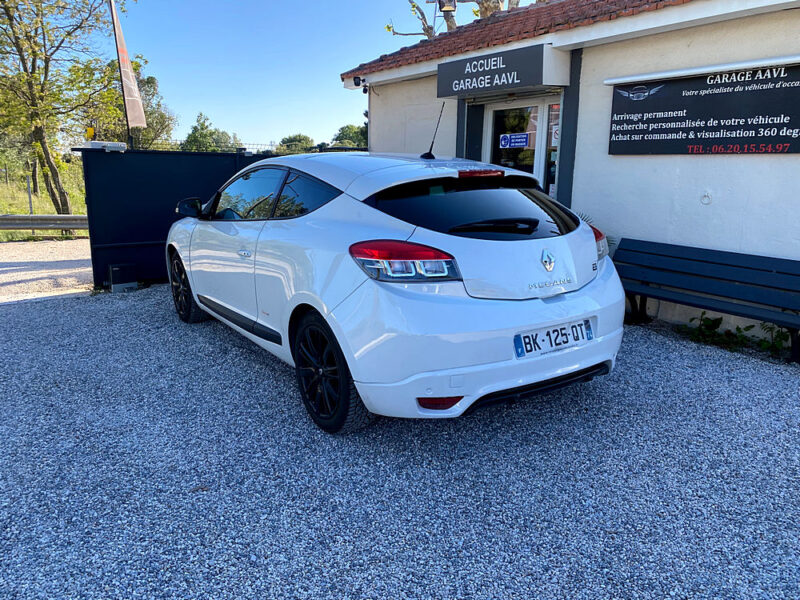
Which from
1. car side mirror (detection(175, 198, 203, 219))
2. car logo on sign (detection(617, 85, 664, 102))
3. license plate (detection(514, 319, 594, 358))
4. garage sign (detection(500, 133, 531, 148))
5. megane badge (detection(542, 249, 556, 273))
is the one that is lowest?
license plate (detection(514, 319, 594, 358))

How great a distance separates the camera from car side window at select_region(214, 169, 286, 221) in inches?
159

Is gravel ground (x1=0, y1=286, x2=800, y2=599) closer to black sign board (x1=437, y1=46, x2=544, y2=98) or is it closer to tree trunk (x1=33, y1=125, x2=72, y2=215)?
black sign board (x1=437, y1=46, x2=544, y2=98)

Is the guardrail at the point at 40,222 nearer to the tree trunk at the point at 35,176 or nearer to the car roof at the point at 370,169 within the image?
the car roof at the point at 370,169

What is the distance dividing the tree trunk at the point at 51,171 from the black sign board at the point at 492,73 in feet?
47.9

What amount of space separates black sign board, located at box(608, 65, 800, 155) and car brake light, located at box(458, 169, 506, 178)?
323 cm

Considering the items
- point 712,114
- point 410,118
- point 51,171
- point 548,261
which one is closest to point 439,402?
point 548,261


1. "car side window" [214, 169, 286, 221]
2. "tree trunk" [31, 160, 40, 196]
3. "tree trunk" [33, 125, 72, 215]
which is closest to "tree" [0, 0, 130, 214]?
"tree trunk" [33, 125, 72, 215]

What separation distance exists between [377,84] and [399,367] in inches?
332

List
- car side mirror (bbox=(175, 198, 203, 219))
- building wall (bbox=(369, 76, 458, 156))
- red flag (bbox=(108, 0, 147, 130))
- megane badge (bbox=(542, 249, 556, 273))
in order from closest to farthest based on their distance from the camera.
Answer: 1. megane badge (bbox=(542, 249, 556, 273))
2. car side mirror (bbox=(175, 198, 203, 219))
3. building wall (bbox=(369, 76, 458, 156))
4. red flag (bbox=(108, 0, 147, 130))

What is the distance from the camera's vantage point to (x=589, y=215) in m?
6.83

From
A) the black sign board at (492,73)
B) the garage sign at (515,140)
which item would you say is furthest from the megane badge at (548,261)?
the garage sign at (515,140)

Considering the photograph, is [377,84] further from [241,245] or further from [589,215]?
[241,245]

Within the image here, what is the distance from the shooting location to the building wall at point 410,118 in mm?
8969

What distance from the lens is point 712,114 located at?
5535 millimetres
